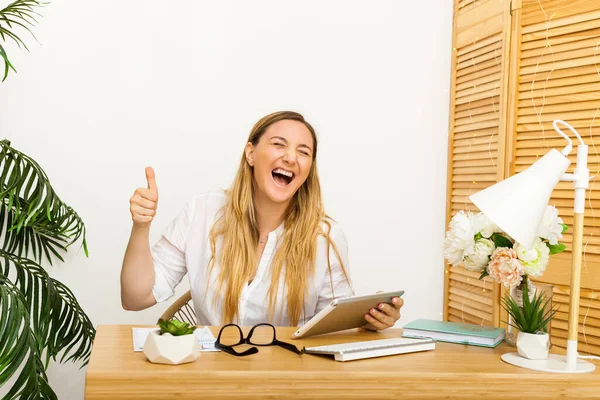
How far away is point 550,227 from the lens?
1642mm

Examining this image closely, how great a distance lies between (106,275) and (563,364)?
2.12 metres

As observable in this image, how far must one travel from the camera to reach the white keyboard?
1.55 m

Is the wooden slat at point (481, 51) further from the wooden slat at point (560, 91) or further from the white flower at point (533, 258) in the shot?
the white flower at point (533, 258)

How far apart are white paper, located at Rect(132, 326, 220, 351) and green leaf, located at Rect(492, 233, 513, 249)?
0.73m

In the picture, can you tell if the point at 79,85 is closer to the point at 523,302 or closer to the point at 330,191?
the point at 330,191

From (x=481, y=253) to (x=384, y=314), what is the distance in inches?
13.5

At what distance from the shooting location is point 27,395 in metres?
2.25

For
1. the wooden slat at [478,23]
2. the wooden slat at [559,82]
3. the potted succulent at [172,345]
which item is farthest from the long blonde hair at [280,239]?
the wooden slat at [478,23]

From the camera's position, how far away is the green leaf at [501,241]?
1683 mm

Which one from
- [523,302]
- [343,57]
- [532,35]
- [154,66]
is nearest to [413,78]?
[343,57]

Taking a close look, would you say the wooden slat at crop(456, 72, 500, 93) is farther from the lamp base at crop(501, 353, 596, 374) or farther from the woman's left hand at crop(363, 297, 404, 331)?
the lamp base at crop(501, 353, 596, 374)

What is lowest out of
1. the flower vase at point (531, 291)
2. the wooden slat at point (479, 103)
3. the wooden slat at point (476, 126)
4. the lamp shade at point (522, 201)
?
the flower vase at point (531, 291)

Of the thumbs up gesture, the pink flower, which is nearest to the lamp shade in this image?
the pink flower

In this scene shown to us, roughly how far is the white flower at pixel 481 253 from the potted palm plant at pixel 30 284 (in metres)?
1.36
